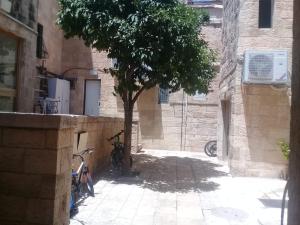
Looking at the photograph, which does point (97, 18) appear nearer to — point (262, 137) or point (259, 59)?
point (259, 59)

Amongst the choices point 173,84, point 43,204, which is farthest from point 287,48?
point 43,204

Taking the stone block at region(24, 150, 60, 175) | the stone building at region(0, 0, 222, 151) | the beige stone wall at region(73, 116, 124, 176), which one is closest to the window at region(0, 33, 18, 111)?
the beige stone wall at region(73, 116, 124, 176)

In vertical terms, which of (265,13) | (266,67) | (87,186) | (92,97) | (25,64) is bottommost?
(87,186)

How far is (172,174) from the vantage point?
9977 millimetres

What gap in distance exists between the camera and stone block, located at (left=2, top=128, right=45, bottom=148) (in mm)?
3012

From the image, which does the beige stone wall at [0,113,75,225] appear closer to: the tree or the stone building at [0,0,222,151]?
the tree

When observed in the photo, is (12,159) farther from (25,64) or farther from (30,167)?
(25,64)

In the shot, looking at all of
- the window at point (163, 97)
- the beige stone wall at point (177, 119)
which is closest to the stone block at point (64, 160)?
the beige stone wall at point (177, 119)

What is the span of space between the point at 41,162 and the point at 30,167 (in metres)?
0.10

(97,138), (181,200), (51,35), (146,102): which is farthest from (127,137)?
(51,35)

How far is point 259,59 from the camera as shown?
9344 mm

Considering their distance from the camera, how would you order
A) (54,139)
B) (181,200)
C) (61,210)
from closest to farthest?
(54,139) → (61,210) → (181,200)

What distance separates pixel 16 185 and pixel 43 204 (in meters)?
0.28

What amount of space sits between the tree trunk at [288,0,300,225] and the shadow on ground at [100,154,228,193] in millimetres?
5799
